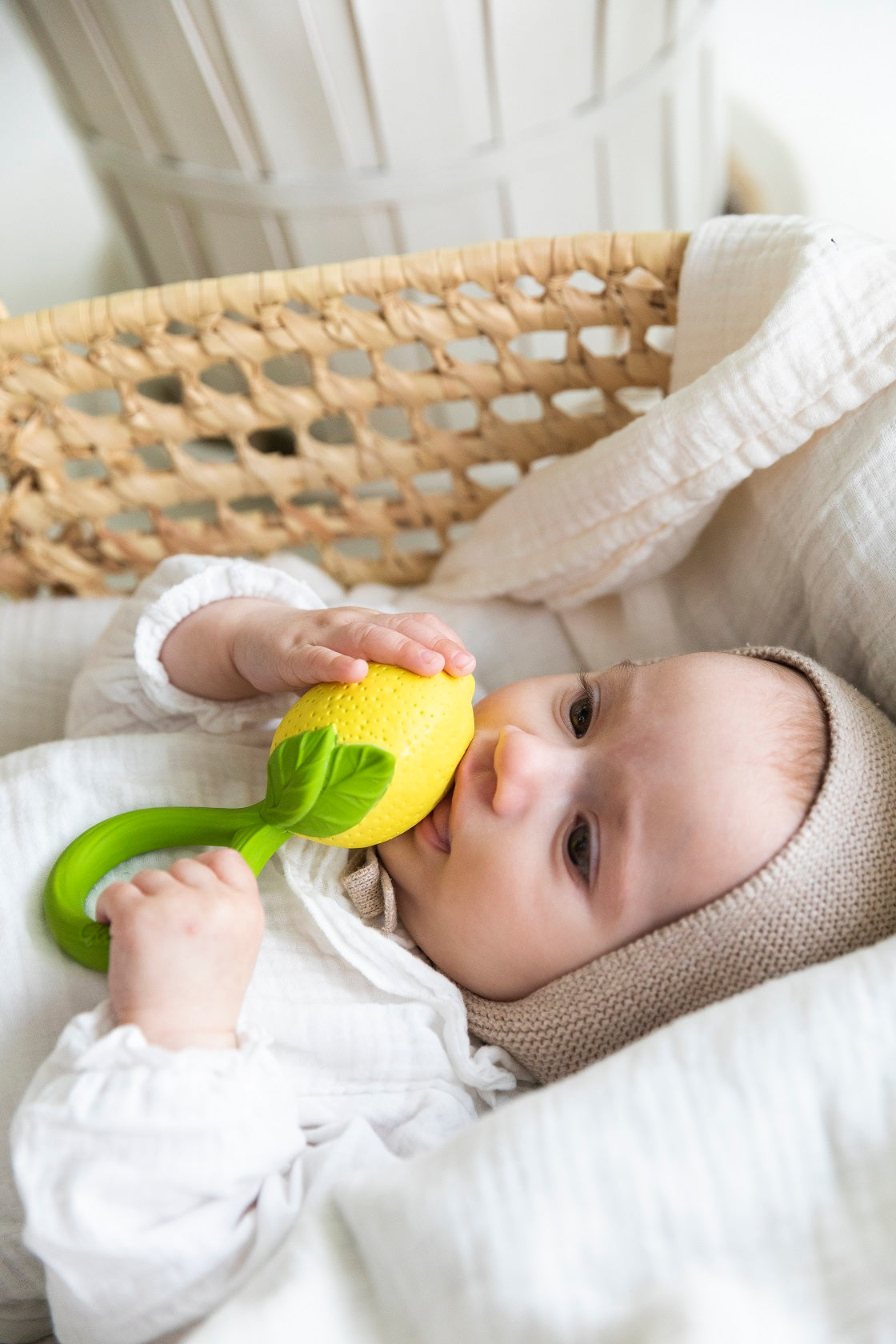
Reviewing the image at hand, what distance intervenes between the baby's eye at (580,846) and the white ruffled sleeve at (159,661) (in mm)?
270

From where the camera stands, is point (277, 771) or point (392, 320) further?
point (392, 320)

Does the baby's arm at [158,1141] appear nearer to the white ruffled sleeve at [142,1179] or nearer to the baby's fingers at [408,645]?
the white ruffled sleeve at [142,1179]

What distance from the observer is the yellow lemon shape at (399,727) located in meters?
0.61

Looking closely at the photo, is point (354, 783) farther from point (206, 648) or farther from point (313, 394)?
point (313, 394)

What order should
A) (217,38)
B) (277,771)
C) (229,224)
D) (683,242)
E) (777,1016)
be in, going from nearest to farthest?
(777,1016)
(277,771)
(683,242)
(217,38)
(229,224)

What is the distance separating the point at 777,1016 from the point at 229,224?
904 millimetres

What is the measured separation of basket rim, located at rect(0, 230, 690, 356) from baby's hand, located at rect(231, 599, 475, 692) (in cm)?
25

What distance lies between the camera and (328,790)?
23.2 inches

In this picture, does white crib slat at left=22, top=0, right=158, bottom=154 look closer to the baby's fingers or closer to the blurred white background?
the blurred white background

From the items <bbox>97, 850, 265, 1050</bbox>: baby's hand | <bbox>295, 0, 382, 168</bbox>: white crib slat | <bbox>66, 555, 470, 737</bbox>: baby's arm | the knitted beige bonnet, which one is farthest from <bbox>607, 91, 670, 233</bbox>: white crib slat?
<bbox>97, 850, 265, 1050</bbox>: baby's hand

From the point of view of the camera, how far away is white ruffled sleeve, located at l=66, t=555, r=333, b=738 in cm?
78

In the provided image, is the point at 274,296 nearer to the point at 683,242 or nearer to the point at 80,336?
the point at 80,336

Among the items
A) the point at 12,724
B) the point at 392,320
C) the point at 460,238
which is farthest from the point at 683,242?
the point at 12,724

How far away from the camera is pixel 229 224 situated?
1.06 m
